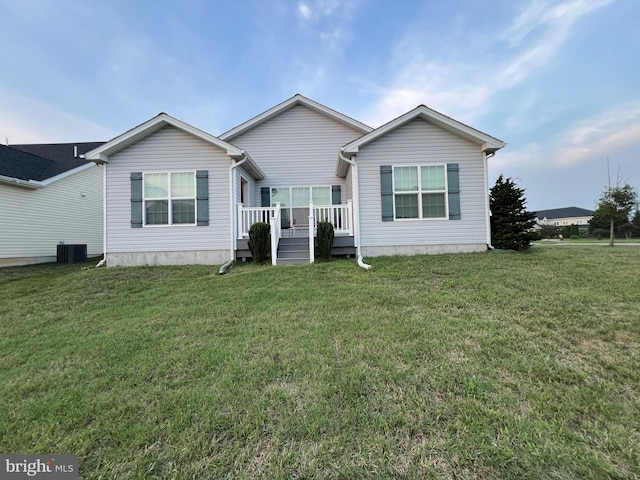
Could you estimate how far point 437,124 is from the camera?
868cm

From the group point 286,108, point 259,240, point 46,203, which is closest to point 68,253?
point 46,203

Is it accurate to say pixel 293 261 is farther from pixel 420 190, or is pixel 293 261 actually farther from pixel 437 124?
pixel 437 124

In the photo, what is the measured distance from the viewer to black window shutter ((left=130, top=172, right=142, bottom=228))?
343 inches

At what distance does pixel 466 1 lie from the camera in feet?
32.8

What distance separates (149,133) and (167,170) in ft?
4.00

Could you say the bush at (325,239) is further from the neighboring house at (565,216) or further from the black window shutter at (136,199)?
the neighboring house at (565,216)

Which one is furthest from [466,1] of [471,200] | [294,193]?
[294,193]

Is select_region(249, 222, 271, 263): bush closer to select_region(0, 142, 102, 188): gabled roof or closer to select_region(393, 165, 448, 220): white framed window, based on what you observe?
select_region(393, 165, 448, 220): white framed window

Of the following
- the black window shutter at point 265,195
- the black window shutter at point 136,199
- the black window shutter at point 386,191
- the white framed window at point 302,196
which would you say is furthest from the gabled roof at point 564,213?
the black window shutter at point 136,199

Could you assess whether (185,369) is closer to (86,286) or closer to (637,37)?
(86,286)

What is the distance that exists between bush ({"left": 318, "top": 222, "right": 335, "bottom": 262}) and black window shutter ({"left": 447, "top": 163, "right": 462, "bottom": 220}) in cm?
367

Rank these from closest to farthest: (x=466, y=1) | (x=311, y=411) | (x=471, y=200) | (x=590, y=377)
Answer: (x=311, y=411)
(x=590, y=377)
(x=471, y=200)
(x=466, y=1)

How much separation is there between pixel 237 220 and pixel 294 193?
292 centimetres

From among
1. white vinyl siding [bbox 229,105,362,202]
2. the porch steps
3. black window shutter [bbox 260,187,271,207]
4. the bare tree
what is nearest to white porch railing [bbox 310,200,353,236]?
the porch steps
